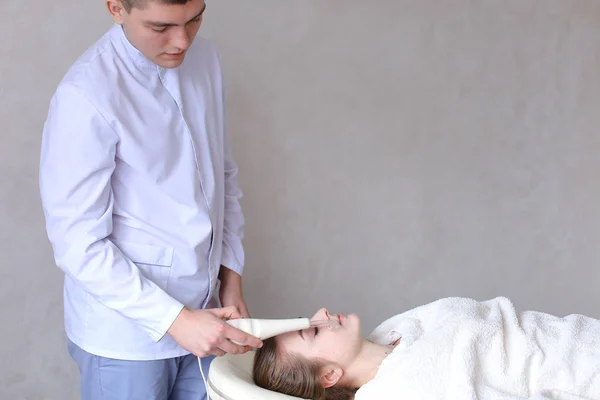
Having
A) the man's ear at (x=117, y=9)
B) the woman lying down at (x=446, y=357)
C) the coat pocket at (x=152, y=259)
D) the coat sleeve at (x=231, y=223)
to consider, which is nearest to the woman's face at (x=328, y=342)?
the woman lying down at (x=446, y=357)

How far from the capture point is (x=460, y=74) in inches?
118

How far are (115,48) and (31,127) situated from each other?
30.8 inches

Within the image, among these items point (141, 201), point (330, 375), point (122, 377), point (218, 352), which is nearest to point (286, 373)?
point (330, 375)

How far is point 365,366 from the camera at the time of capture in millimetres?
1842

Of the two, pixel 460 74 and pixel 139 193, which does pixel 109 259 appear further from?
pixel 460 74

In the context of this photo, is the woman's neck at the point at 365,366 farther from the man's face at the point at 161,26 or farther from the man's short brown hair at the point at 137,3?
the man's short brown hair at the point at 137,3

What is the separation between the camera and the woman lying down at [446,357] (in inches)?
63.0

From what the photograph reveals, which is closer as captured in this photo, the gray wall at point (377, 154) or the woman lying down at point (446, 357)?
the woman lying down at point (446, 357)

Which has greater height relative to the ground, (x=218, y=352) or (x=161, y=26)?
(x=161, y=26)

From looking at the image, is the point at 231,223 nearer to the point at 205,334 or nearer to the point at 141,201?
the point at 141,201

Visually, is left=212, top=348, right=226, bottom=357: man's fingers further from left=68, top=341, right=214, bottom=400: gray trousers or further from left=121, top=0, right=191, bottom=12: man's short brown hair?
left=121, top=0, right=191, bottom=12: man's short brown hair

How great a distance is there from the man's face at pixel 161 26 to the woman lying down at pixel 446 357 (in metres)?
0.69

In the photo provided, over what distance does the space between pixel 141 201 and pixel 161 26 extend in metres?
0.38

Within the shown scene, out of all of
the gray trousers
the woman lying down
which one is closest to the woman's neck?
the woman lying down
